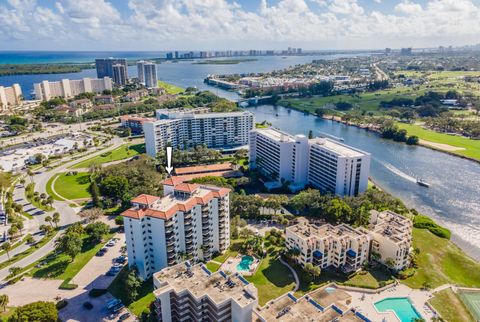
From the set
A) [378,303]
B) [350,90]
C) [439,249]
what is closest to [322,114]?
[350,90]

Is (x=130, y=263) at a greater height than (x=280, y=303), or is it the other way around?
(x=280, y=303)

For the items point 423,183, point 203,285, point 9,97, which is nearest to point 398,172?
point 423,183

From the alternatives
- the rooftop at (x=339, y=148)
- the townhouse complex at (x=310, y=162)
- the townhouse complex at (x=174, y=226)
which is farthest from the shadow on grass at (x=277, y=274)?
the rooftop at (x=339, y=148)

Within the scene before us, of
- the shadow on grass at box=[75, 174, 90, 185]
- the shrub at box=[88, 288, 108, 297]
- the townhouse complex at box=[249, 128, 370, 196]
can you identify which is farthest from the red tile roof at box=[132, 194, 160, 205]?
the shadow on grass at box=[75, 174, 90, 185]

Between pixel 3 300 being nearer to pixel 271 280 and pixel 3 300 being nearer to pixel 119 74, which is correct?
pixel 271 280

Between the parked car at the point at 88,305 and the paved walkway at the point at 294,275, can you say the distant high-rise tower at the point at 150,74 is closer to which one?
the paved walkway at the point at 294,275

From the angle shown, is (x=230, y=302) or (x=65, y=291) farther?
(x=65, y=291)

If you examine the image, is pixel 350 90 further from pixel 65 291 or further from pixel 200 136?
pixel 65 291
